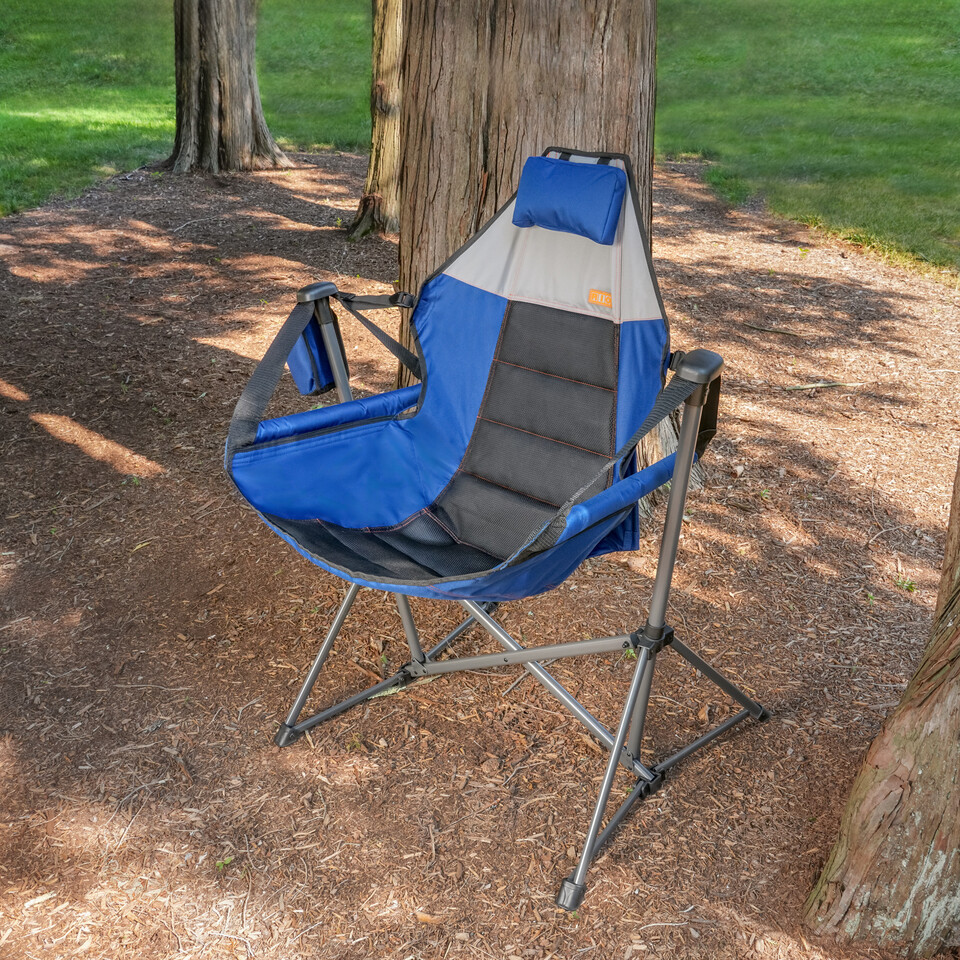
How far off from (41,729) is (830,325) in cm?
414

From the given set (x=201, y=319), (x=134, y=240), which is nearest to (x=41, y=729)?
(x=201, y=319)

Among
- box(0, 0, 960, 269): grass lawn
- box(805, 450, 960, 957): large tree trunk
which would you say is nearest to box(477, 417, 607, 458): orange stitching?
box(805, 450, 960, 957): large tree trunk

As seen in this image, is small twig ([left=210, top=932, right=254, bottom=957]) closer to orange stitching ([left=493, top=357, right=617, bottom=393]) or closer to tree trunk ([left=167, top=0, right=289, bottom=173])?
orange stitching ([left=493, top=357, right=617, bottom=393])

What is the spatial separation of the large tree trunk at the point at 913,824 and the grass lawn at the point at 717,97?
17.2 ft

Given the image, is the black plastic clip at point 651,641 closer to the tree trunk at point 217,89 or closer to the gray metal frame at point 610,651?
the gray metal frame at point 610,651

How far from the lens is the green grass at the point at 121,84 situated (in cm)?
856

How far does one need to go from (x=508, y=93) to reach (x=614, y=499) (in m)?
1.38

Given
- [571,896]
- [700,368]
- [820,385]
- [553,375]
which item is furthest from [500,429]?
[820,385]

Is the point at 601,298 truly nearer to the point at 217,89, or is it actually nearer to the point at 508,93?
the point at 508,93

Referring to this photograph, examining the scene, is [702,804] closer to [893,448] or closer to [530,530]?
[530,530]

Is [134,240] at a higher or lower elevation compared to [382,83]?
lower

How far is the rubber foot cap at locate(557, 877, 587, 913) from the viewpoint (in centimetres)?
180

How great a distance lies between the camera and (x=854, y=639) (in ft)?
8.38

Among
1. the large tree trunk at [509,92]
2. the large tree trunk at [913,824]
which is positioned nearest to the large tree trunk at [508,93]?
the large tree trunk at [509,92]
